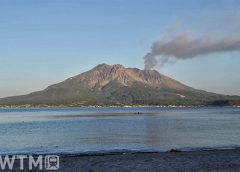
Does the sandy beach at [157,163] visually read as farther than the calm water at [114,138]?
No

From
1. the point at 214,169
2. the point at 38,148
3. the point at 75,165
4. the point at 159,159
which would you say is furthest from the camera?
the point at 38,148

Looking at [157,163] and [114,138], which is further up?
[157,163]

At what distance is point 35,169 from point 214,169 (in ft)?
31.0

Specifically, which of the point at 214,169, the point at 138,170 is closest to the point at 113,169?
the point at 138,170

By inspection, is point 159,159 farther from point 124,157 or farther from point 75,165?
point 75,165

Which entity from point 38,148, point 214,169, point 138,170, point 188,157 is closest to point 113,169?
point 138,170

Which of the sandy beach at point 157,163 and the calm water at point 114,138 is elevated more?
the sandy beach at point 157,163

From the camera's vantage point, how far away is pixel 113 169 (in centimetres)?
2428

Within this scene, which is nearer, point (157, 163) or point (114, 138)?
point (157, 163)

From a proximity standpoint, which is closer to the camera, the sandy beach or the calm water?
the sandy beach

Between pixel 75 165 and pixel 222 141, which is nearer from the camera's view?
pixel 75 165

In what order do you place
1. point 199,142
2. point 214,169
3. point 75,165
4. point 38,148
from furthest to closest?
point 199,142
point 38,148
point 75,165
point 214,169

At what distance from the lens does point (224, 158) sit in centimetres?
2905

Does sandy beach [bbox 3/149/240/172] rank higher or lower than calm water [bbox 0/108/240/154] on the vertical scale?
higher
